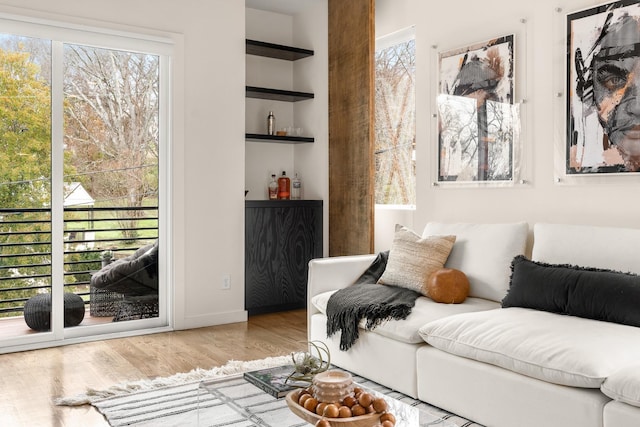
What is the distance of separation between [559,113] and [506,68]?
48cm

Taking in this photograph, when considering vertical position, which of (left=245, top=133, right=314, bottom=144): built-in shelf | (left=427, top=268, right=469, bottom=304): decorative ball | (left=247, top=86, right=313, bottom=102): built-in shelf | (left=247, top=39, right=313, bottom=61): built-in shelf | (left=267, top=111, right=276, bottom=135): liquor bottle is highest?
(left=247, top=39, right=313, bottom=61): built-in shelf

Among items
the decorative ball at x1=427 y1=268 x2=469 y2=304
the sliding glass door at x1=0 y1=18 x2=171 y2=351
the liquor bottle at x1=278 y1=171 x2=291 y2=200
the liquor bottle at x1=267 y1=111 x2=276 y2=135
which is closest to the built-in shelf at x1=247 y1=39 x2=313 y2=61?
the liquor bottle at x1=267 y1=111 x2=276 y2=135

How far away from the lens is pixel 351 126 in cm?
496

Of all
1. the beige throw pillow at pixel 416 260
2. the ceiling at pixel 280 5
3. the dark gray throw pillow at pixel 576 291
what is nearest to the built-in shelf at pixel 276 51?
the ceiling at pixel 280 5

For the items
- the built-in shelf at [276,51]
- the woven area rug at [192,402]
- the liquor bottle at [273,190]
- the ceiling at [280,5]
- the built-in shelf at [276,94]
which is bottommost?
the woven area rug at [192,402]

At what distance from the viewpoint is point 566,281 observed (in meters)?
2.75

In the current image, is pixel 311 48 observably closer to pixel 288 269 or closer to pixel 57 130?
pixel 288 269

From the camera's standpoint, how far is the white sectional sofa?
216 cm

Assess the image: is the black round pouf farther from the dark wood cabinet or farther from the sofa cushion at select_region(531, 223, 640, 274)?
the sofa cushion at select_region(531, 223, 640, 274)

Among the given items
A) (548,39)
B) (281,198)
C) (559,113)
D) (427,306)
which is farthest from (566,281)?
(281,198)

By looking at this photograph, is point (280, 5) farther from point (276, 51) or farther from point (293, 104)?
point (293, 104)

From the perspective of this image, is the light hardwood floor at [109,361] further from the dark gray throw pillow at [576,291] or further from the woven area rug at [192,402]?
the dark gray throw pillow at [576,291]

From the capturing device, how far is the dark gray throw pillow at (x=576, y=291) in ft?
8.32

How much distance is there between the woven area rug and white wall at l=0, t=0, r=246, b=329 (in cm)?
120
